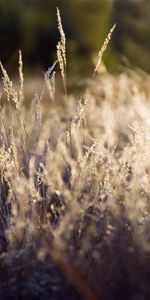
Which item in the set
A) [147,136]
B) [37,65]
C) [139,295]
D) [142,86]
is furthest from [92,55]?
[139,295]

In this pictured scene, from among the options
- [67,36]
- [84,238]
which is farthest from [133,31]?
[84,238]

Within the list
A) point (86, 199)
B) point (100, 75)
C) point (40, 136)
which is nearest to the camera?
point (86, 199)

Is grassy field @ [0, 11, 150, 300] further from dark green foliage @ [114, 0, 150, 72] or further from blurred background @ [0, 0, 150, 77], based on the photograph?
dark green foliage @ [114, 0, 150, 72]

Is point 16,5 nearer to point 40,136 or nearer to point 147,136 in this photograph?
point 40,136

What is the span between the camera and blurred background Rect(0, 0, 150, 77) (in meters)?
12.4

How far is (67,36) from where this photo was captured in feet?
42.6

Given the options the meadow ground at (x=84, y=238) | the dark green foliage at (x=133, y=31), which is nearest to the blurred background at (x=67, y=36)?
the dark green foliage at (x=133, y=31)

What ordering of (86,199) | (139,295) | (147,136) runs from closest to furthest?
(139,295) → (86,199) → (147,136)

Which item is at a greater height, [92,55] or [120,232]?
[92,55]

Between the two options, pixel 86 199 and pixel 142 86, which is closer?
pixel 86 199

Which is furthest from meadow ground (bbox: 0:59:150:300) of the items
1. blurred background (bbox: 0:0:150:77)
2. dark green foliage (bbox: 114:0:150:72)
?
dark green foliage (bbox: 114:0:150:72)

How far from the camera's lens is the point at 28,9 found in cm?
1286

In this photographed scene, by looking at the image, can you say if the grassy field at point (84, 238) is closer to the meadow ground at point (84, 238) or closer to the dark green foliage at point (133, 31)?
the meadow ground at point (84, 238)

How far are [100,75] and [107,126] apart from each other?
20.7ft
